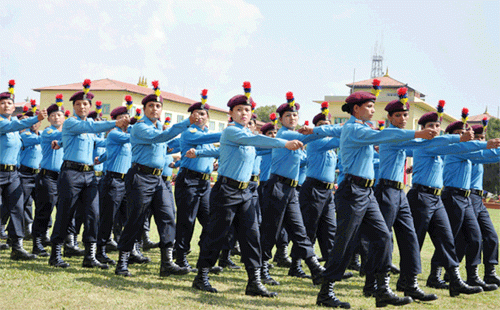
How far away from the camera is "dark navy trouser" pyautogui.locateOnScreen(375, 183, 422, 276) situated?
20.1ft

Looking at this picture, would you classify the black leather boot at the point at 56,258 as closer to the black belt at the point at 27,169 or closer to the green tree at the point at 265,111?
the black belt at the point at 27,169

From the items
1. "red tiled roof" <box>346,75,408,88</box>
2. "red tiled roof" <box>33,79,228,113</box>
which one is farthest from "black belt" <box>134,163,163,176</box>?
"red tiled roof" <box>346,75,408,88</box>

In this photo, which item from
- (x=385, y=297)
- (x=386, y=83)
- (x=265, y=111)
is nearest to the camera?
(x=385, y=297)

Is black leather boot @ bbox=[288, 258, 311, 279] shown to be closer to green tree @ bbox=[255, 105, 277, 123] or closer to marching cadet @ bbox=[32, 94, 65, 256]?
marching cadet @ bbox=[32, 94, 65, 256]

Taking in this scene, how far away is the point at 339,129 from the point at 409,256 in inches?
68.6

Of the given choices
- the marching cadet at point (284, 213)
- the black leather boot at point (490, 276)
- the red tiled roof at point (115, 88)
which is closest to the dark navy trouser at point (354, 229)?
the marching cadet at point (284, 213)

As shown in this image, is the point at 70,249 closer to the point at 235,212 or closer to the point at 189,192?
the point at 189,192

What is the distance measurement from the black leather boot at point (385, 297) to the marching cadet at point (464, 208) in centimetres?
186

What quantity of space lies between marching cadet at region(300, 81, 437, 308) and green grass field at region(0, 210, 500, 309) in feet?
0.91

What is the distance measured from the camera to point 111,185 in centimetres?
809

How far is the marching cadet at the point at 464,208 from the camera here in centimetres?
743

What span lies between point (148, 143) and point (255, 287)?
2.32 metres

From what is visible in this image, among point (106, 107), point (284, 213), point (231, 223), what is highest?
point (106, 107)

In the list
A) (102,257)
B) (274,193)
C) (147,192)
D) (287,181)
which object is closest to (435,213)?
(287,181)
